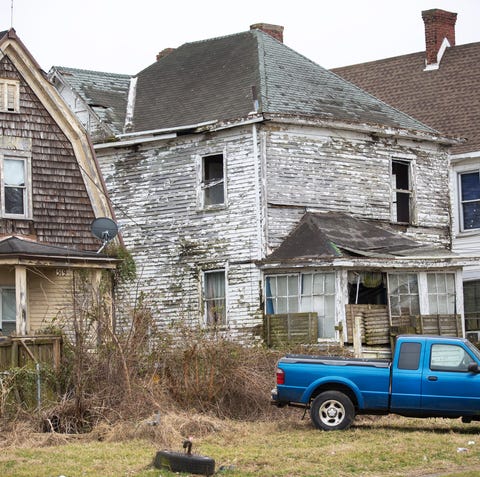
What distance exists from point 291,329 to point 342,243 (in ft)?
7.44

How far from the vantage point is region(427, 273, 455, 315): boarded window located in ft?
85.0

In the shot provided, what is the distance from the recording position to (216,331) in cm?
1911

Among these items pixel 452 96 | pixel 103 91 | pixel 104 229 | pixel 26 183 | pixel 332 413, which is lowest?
pixel 332 413

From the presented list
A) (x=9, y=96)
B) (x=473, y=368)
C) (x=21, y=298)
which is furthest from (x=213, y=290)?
(x=473, y=368)

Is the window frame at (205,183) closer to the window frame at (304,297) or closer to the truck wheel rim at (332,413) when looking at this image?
the window frame at (304,297)

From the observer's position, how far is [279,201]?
2648 centimetres

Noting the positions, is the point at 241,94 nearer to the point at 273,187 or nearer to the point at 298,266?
the point at 273,187

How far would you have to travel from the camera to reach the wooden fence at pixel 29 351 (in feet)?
61.2

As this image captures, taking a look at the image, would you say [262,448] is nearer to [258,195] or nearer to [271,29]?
[258,195]

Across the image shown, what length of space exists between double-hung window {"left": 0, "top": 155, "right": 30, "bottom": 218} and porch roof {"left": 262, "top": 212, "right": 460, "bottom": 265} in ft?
18.5

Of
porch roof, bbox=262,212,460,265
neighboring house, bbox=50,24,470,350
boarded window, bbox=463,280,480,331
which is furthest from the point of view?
boarded window, bbox=463,280,480,331

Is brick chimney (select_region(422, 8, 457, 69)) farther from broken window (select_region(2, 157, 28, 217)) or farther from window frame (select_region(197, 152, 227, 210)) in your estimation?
broken window (select_region(2, 157, 28, 217))

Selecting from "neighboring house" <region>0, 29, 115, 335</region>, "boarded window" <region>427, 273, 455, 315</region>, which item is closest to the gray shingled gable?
"neighboring house" <region>0, 29, 115, 335</region>

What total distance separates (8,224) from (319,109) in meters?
8.45
